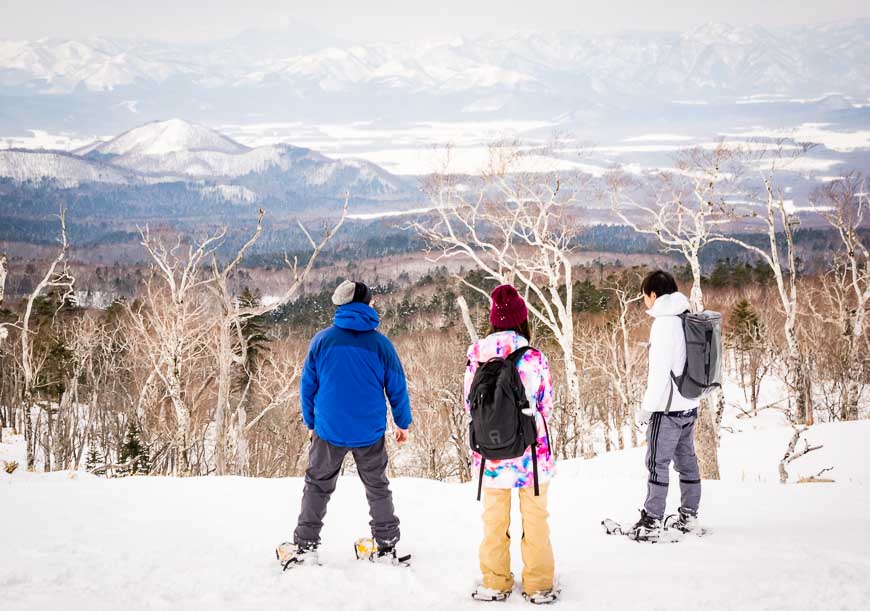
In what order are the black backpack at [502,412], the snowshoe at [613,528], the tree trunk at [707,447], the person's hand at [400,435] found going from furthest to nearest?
the tree trunk at [707,447] → the snowshoe at [613,528] → the person's hand at [400,435] → the black backpack at [502,412]

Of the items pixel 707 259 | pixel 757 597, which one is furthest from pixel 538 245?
pixel 707 259

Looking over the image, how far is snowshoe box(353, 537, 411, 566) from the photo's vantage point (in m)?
4.61

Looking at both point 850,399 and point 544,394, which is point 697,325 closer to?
point 544,394

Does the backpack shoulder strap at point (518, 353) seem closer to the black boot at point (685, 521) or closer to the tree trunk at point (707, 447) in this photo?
the black boot at point (685, 521)

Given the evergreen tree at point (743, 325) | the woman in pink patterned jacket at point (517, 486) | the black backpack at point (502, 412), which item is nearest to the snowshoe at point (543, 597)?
the woman in pink patterned jacket at point (517, 486)

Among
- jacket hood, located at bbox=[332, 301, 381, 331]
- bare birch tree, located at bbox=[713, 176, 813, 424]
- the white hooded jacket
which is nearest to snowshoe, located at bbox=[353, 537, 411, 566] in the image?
jacket hood, located at bbox=[332, 301, 381, 331]

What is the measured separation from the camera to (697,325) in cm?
488

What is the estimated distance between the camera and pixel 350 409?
448 centimetres

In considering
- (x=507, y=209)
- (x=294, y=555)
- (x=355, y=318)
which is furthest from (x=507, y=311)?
(x=507, y=209)

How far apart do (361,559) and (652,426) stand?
231 cm

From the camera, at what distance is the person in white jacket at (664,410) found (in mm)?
4859

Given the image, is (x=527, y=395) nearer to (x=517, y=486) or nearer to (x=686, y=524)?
(x=517, y=486)

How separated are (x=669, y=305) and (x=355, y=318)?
88.1 inches

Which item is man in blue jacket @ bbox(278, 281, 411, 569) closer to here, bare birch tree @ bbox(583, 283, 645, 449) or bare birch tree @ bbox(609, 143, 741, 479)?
bare birch tree @ bbox(609, 143, 741, 479)
